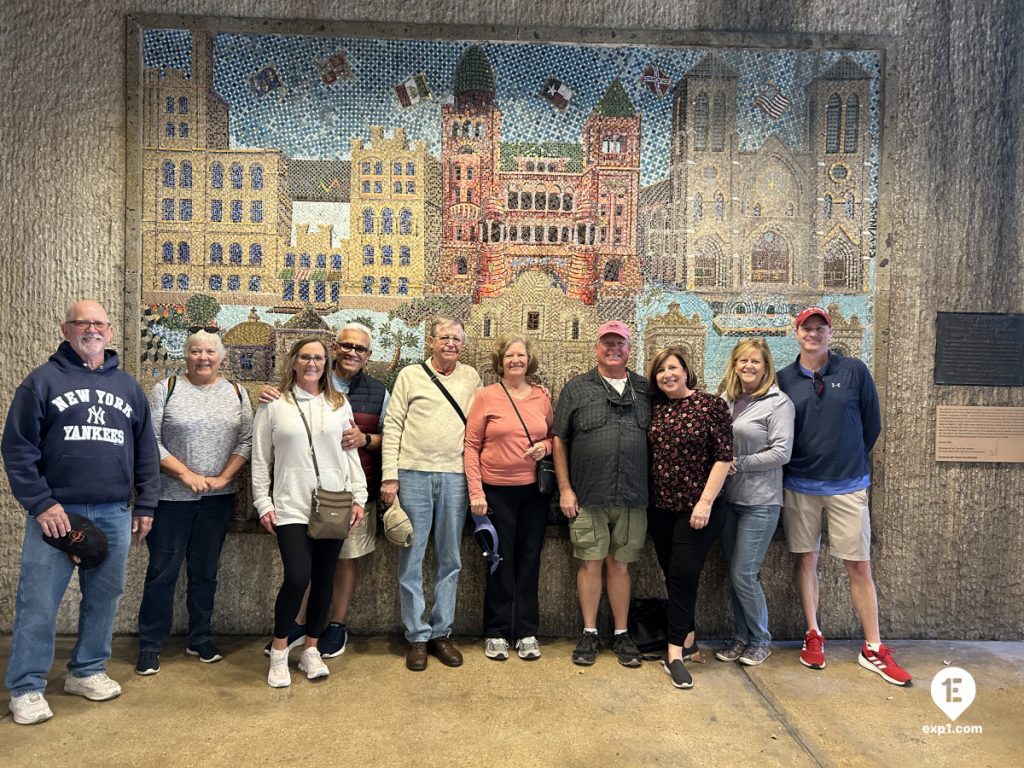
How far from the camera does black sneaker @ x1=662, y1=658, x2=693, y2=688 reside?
3.17 metres

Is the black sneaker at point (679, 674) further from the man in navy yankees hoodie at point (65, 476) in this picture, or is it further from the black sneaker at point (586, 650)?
the man in navy yankees hoodie at point (65, 476)

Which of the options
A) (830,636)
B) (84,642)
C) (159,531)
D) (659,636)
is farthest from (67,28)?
(830,636)

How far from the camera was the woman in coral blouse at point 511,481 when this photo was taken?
3357 mm

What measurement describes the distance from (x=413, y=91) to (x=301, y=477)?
7.65 ft

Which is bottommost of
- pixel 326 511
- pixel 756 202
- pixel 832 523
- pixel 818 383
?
pixel 832 523

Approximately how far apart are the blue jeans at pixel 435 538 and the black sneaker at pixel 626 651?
0.90m

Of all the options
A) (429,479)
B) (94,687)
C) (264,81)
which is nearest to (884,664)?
(429,479)

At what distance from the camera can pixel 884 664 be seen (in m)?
3.38

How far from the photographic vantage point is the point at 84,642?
2982 mm

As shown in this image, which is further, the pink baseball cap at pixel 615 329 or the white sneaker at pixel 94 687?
the pink baseball cap at pixel 615 329

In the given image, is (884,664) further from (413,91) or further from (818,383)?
(413,91)

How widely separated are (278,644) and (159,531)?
0.84 m

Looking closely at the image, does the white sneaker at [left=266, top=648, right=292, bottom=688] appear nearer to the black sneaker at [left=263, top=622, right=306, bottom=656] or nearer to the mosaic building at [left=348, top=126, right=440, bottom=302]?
the black sneaker at [left=263, top=622, right=306, bottom=656]

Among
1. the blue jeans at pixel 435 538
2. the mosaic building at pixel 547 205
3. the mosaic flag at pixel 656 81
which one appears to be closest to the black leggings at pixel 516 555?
the blue jeans at pixel 435 538
